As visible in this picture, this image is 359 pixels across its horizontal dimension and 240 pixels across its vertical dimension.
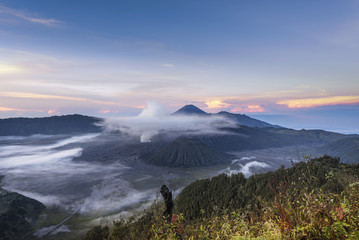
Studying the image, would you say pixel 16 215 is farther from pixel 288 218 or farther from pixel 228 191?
pixel 288 218

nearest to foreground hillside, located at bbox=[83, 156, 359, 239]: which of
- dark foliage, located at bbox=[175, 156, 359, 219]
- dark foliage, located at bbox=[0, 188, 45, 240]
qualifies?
dark foliage, located at bbox=[175, 156, 359, 219]

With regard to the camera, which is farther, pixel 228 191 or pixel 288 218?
pixel 228 191

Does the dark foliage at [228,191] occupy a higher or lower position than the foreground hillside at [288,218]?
lower

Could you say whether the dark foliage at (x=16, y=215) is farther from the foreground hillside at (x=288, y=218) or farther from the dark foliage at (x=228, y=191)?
the foreground hillside at (x=288, y=218)

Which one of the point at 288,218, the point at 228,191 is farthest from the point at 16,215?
the point at 288,218

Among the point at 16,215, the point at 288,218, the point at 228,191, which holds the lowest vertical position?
the point at 16,215

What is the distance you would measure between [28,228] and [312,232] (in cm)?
10414

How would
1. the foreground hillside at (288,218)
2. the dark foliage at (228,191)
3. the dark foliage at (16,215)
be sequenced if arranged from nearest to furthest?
the foreground hillside at (288,218) < the dark foliage at (228,191) < the dark foliage at (16,215)

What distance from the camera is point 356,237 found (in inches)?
146

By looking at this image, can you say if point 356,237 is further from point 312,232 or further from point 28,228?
point 28,228

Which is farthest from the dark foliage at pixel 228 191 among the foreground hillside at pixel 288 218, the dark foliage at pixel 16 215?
the foreground hillside at pixel 288 218

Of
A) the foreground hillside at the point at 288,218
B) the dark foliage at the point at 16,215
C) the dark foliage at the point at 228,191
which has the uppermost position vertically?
the foreground hillside at the point at 288,218

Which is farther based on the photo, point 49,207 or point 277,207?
point 49,207

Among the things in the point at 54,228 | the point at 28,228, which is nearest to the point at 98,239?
Answer: the point at 54,228
